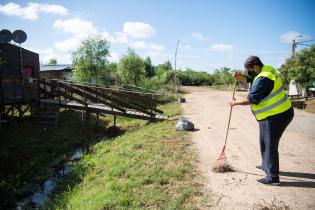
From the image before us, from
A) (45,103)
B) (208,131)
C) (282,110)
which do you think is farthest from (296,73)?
(282,110)

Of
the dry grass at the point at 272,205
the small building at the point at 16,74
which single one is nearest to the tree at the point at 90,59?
the small building at the point at 16,74

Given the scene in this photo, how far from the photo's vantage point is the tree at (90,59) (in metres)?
28.7

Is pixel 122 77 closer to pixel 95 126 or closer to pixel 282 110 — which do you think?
pixel 95 126

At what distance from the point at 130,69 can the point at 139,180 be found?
2987 cm

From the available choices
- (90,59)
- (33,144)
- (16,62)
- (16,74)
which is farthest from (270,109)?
(90,59)

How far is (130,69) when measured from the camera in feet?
116

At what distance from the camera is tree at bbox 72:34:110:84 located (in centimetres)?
2873

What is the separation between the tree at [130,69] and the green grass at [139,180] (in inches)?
1009

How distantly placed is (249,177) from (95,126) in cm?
1194

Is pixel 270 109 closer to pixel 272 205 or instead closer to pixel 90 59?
pixel 272 205

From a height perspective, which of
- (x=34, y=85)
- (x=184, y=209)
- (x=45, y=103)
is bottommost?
(x=184, y=209)

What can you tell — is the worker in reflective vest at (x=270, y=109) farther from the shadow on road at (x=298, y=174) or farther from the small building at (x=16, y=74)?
the small building at (x=16, y=74)

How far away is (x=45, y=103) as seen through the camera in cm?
1627

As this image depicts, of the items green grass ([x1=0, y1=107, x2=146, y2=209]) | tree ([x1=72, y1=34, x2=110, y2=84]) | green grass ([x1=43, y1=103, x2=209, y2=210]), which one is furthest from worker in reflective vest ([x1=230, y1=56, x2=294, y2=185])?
tree ([x1=72, y1=34, x2=110, y2=84])
